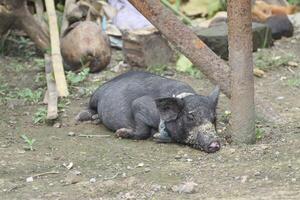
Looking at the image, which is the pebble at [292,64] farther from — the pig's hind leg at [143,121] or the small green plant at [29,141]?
the small green plant at [29,141]

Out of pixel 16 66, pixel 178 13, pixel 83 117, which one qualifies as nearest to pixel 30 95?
pixel 83 117

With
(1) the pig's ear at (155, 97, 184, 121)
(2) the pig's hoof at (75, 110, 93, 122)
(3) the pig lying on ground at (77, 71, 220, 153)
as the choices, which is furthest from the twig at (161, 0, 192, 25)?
(1) the pig's ear at (155, 97, 184, 121)

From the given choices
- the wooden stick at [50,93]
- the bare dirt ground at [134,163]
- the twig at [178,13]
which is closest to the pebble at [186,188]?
the bare dirt ground at [134,163]

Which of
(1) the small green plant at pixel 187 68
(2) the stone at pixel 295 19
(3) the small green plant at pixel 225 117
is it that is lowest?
(2) the stone at pixel 295 19

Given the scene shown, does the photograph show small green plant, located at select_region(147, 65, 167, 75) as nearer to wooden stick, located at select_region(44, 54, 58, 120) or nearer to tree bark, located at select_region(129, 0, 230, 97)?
wooden stick, located at select_region(44, 54, 58, 120)

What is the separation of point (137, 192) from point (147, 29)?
400 centimetres

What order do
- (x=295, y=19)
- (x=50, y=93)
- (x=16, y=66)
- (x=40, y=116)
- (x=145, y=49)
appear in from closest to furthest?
1. (x=40, y=116)
2. (x=50, y=93)
3. (x=145, y=49)
4. (x=16, y=66)
5. (x=295, y=19)

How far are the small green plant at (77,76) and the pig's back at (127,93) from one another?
4.11 feet

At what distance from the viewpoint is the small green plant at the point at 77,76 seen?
757 cm

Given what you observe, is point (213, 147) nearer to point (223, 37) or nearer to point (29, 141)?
point (29, 141)

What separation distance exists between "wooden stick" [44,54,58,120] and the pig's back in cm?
40

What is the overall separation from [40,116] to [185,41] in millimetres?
1561

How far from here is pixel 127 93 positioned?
241 inches

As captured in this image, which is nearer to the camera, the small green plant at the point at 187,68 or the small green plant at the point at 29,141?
the small green plant at the point at 29,141
